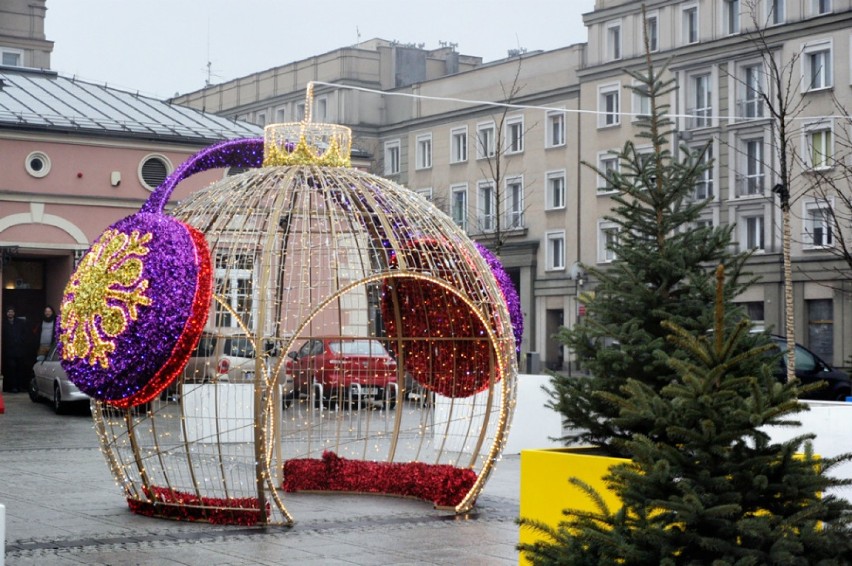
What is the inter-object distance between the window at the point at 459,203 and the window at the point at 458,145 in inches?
47.1

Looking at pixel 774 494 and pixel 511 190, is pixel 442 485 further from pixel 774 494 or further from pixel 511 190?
pixel 511 190

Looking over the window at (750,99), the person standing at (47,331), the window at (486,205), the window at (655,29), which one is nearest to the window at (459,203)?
the window at (486,205)

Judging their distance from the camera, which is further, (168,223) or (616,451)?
(168,223)

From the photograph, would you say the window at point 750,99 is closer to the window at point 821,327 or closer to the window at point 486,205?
the window at point 821,327

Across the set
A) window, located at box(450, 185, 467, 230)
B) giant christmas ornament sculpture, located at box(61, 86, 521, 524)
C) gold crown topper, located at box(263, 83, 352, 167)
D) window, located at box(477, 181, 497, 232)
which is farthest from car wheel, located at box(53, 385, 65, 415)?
window, located at box(450, 185, 467, 230)

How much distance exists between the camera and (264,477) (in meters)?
11.5

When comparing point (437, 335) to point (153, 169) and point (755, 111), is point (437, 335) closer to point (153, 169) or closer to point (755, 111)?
point (153, 169)

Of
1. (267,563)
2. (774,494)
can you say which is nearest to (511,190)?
(267,563)

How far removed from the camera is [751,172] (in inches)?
1860

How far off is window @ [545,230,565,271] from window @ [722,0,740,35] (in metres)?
10.6

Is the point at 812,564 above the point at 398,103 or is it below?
below

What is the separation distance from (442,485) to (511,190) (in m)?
44.3

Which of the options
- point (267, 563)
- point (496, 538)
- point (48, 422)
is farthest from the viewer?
point (48, 422)

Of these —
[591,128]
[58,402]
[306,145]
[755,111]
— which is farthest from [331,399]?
[591,128]
